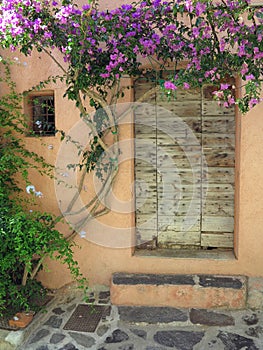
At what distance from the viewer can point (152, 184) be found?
4.41 meters

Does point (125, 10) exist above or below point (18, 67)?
above

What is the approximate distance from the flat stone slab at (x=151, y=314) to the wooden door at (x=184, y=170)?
2.63ft

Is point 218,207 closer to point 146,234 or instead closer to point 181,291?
point 146,234

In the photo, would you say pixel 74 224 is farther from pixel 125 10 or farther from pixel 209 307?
pixel 125 10

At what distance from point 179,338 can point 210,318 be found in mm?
459

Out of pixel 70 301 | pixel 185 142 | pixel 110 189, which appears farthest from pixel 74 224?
pixel 185 142

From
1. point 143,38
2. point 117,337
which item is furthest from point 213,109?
point 117,337

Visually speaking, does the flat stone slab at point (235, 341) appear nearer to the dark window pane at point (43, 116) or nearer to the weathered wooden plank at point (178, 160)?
the weathered wooden plank at point (178, 160)

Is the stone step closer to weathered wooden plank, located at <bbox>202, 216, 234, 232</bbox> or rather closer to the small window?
weathered wooden plank, located at <bbox>202, 216, 234, 232</bbox>

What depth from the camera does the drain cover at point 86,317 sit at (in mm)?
3643

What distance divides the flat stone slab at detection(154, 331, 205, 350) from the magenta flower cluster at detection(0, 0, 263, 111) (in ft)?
6.99

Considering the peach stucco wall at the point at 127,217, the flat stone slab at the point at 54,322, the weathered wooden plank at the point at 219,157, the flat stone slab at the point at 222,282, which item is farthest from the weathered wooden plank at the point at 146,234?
the flat stone slab at the point at 54,322

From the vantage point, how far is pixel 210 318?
3.71m

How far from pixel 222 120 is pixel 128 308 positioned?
2340mm
